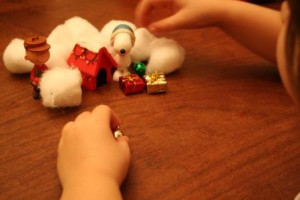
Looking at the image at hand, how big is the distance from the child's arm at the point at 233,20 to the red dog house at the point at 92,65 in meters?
0.11

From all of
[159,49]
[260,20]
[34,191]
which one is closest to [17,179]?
[34,191]

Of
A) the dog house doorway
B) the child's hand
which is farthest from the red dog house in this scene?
the child's hand

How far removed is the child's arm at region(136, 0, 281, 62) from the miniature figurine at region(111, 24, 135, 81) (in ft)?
0.22

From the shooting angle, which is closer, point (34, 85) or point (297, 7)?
point (297, 7)

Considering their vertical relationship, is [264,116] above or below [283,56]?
below

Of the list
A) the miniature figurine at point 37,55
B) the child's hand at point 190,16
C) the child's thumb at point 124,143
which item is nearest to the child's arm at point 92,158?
the child's thumb at point 124,143

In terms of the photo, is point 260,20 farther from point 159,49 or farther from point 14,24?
point 14,24

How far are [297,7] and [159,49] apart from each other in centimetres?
33

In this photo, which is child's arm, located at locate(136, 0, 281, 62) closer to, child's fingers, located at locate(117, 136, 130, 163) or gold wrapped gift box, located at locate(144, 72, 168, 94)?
gold wrapped gift box, located at locate(144, 72, 168, 94)

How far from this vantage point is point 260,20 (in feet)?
1.94

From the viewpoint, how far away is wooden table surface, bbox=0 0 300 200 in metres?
0.40

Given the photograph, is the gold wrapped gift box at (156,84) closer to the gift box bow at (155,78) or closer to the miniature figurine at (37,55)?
the gift box bow at (155,78)

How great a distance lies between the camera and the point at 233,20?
61 centimetres

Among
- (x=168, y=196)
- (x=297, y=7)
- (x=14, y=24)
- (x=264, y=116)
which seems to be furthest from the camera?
(x=14, y=24)
